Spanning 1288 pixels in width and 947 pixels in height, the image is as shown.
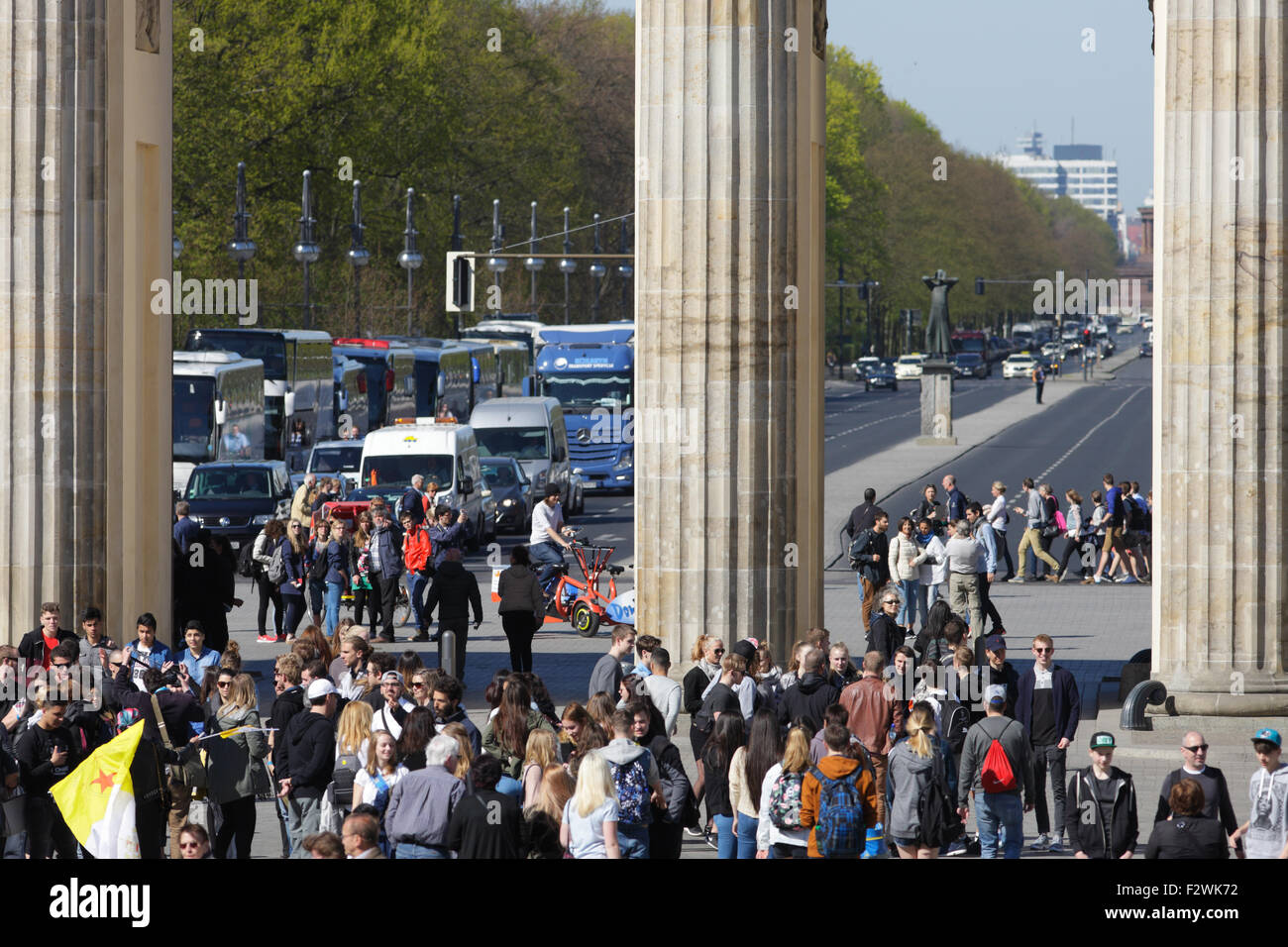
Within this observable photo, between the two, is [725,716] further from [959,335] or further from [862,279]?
[959,335]

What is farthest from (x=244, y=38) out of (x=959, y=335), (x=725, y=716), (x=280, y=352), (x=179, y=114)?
(x=959, y=335)

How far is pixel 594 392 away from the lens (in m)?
54.1

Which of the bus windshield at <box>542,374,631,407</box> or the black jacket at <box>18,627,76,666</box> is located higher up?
the bus windshield at <box>542,374,631,407</box>

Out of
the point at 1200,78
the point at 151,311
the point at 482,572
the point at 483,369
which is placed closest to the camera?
the point at 1200,78

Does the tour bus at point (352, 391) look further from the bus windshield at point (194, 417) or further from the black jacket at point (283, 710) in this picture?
the black jacket at point (283, 710)

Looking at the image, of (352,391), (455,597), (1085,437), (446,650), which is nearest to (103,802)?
(446,650)

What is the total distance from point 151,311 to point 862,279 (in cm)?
9855

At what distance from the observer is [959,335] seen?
Answer: 489 ft

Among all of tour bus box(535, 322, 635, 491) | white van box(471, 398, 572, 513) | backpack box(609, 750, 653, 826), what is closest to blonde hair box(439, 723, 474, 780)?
backpack box(609, 750, 653, 826)

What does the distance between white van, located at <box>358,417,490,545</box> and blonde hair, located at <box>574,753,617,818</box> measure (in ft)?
86.0

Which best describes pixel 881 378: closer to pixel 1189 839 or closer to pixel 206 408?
pixel 206 408

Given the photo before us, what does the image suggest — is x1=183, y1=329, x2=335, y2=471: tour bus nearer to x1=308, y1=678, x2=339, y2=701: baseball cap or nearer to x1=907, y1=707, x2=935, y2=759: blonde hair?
x1=308, y1=678, x2=339, y2=701: baseball cap

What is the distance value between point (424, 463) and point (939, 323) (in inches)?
1313

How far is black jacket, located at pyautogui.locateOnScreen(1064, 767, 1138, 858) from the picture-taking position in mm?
12539
